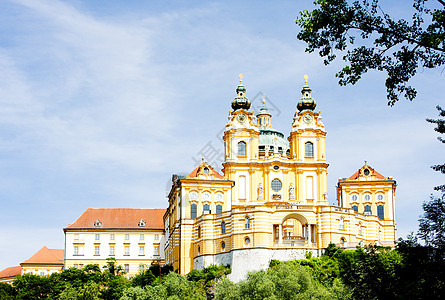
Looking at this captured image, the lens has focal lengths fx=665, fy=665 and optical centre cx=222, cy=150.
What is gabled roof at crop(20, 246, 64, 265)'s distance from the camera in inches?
4277

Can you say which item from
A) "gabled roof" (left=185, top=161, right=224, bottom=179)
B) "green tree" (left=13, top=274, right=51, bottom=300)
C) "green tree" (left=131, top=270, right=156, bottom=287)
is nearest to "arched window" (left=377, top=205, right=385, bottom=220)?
"gabled roof" (left=185, top=161, right=224, bottom=179)

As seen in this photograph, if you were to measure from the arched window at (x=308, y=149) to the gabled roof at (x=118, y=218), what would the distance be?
985 inches

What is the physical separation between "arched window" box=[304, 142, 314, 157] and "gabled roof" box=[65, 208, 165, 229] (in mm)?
25018

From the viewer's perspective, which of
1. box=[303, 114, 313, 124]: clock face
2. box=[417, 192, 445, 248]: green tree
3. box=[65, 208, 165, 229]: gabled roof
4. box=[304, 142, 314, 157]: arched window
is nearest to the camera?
box=[417, 192, 445, 248]: green tree

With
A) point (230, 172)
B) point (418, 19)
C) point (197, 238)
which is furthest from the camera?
point (230, 172)

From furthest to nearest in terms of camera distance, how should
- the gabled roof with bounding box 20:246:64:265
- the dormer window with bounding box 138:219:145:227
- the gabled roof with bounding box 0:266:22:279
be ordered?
1. the gabled roof with bounding box 0:266:22:279
2. the gabled roof with bounding box 20:246:64:265
3. the dormer window with bounding box 138:219:145:227

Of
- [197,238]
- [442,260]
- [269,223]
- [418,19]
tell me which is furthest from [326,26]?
[197,238]

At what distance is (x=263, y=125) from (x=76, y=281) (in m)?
35.8

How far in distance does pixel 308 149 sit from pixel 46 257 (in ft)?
162

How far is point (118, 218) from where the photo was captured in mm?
98375

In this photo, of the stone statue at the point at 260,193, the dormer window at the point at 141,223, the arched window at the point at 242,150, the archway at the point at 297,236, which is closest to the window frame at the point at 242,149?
the arched window at the point at 242,150

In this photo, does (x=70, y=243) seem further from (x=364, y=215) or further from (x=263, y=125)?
(x=364, y=215)

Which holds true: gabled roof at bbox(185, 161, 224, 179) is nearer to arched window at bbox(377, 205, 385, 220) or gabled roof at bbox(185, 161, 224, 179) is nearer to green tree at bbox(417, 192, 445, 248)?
arched window at bbox(377, 205, 385, 220)

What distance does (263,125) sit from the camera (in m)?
100
